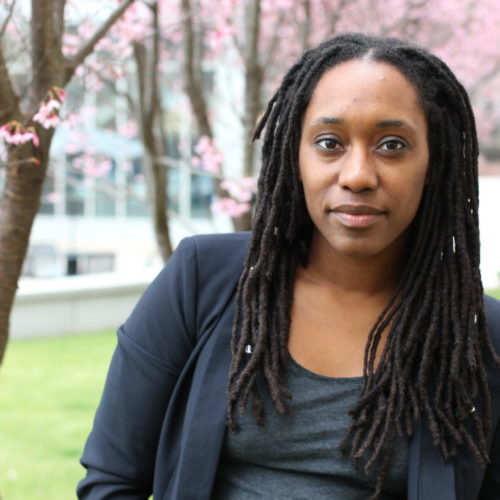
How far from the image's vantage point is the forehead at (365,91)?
1960 millimetres

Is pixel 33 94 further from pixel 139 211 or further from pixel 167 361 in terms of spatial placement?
pixel 139 211

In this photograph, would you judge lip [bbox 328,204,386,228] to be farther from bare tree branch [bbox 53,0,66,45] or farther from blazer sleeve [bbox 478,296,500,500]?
bare tree branch [bbox 53,0,66,45]

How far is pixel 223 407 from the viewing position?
6.65 ft

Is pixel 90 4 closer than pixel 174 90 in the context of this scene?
Yes

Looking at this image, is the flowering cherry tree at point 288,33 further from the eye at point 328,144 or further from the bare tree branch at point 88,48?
the eye at point 328,144

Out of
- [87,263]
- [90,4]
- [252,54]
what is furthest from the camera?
[87,263]

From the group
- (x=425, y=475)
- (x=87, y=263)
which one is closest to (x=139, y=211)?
(x=87, y=263)

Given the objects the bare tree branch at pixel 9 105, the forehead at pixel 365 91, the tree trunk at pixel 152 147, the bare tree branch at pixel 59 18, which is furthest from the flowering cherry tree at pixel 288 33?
the forehead at pixel 365 91

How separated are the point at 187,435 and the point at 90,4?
355 cm

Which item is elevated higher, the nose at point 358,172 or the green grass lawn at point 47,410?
the nose at point 358,172

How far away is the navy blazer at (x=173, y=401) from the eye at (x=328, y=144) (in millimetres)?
367

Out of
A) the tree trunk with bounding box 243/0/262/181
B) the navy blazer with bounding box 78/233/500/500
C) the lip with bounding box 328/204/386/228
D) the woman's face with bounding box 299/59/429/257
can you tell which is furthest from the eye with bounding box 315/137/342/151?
the tree trunk with bounding box 243/0/262/181

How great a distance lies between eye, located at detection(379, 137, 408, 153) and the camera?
197cm

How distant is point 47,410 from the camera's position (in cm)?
695
